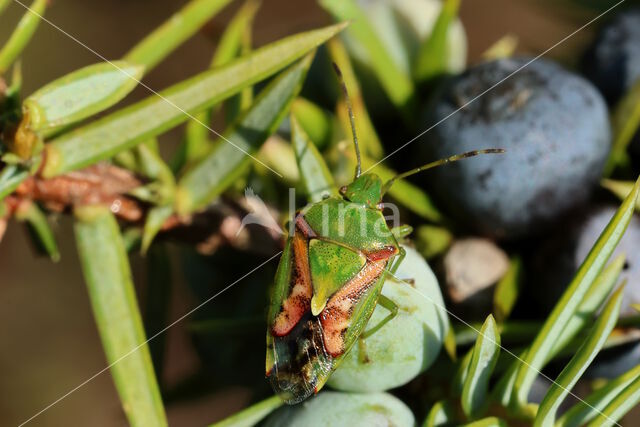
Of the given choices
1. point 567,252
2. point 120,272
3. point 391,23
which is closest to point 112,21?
point 391,23

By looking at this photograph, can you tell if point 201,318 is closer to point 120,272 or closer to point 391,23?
point 120,272

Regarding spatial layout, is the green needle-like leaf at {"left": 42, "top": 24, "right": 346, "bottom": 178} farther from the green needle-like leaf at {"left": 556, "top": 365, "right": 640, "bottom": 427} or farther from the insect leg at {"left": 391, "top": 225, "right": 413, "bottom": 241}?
the green needle-like leaf at {"left": 556, "top": 365, "right": 640, "bottom": 427}

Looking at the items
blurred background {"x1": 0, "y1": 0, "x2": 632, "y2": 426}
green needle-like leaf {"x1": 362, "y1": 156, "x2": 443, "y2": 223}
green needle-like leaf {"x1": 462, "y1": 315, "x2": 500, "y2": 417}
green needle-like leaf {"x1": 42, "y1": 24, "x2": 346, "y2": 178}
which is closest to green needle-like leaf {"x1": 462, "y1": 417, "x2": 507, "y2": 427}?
green needle-like leaf {"x1": 462, "y1": 315, "x2": 500, "y2": 417}

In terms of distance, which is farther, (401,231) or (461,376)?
(401,231)

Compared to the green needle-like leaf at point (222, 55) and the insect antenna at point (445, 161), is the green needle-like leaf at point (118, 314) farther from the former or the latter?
the insect antenna at point (445, 161)

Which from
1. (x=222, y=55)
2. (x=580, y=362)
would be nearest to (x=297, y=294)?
(x=580, y=362)

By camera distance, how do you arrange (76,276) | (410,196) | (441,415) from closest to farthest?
(441,415), (410,196), (76,276)

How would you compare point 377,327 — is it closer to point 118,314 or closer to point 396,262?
point 396,262

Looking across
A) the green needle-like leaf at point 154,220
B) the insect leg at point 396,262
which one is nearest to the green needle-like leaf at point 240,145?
the green needle-like leaf at point 154,220
